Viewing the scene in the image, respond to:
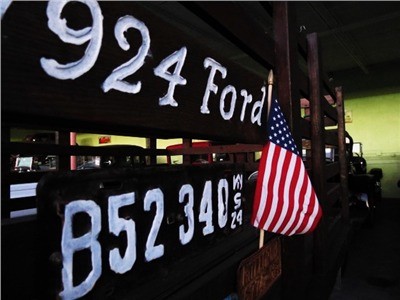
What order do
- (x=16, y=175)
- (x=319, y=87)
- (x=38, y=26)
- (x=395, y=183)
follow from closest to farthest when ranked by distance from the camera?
1. (x=38, y=26)
2. (x=16, y=175)
3. (x=319, y=87)
4. (x=395, y=183)

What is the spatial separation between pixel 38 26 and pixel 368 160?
451 inches

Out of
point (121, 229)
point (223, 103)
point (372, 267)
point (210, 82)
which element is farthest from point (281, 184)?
point (372, 267)

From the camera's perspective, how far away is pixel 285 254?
1.74 metres

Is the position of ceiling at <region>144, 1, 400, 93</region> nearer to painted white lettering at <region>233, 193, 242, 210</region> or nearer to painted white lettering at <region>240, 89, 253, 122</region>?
painted white lettering at <region>240, 89, 253, 122</region>

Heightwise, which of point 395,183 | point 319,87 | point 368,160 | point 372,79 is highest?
point 372,79

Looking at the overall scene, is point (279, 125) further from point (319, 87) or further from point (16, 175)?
point (16, 175)

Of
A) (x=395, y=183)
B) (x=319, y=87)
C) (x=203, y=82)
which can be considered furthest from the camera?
(x=395, y=183)

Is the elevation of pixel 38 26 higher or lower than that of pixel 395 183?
higher

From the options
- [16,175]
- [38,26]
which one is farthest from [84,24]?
[16,175]

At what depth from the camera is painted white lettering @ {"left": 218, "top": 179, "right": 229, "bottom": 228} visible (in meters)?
1.14

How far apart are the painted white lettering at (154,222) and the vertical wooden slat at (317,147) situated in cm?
175

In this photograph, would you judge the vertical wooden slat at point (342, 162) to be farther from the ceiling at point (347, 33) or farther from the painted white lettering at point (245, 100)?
the painted white lettering at point (245, 100)

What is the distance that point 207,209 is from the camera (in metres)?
1.06

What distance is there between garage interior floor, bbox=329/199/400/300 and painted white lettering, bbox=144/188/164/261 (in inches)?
125
